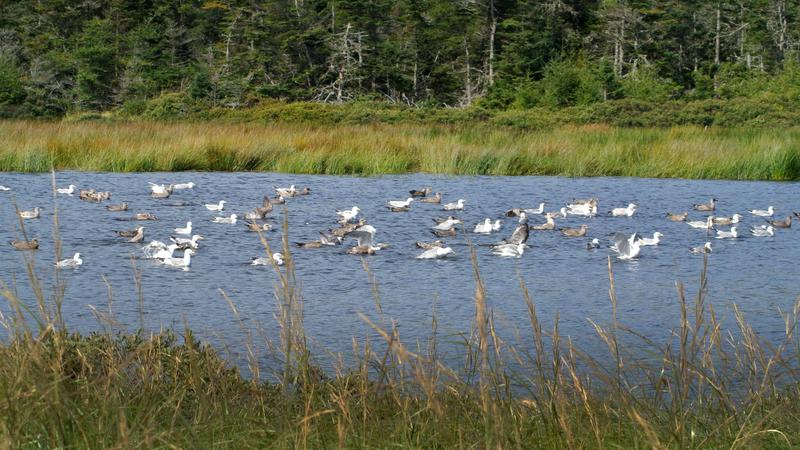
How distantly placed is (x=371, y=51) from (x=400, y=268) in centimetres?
3698

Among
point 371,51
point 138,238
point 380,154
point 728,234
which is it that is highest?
point 371,51

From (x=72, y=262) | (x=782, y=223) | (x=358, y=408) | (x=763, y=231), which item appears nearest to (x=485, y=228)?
(x=763, y=231)

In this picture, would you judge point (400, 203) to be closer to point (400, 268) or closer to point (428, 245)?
point (428, 245)

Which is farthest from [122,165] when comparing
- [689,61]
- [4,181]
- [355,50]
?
[689,61]

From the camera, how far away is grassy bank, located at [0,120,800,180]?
2170 cm

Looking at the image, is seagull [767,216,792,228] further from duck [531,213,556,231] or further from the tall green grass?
the tall green grass

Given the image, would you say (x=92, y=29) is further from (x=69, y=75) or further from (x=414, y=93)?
(x=414, y=93)

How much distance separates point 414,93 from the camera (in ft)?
160

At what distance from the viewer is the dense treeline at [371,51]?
4534cm

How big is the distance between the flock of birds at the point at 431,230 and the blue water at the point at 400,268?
5.5 inches

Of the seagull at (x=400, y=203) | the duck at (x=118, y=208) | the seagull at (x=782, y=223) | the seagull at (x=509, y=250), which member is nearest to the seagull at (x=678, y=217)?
Answer: the seagull at (x=782, y=223)

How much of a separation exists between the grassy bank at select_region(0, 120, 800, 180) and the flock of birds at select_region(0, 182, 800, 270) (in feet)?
9.98

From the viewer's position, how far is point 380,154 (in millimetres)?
22484

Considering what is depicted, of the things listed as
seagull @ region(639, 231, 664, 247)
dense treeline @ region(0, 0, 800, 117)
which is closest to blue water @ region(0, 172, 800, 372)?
seagull @ region(639, 231, 664, 247)
